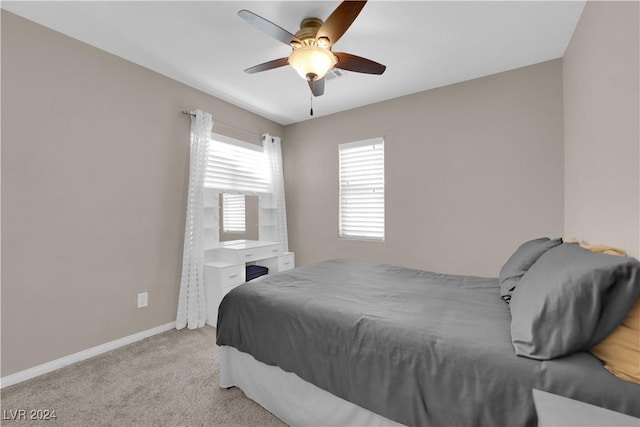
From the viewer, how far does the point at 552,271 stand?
1133 millimetres

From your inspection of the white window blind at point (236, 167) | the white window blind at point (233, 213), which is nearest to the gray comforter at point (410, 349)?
the white window blind at point (233, 213)

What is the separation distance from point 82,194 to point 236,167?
1.67 meters

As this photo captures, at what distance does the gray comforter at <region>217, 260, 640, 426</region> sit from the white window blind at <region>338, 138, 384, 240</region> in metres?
1.70

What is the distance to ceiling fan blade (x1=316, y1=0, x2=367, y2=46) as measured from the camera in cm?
153

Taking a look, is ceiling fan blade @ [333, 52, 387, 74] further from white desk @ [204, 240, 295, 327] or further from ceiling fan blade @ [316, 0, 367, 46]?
white desk @ [204, 240, 295, 327]

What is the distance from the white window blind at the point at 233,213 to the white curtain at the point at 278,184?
0.54 meters

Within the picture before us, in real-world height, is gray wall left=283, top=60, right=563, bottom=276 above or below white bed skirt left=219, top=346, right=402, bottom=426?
above

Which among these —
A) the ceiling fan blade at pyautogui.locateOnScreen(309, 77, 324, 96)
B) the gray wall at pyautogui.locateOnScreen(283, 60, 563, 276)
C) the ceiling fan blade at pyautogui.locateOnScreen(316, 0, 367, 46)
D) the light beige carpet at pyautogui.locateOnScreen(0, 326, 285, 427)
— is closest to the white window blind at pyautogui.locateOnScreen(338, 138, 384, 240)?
the gray wall at pyautogui.locateOnScreen(283, 60, 563, 276)

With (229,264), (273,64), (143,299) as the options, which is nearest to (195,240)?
(229,264)

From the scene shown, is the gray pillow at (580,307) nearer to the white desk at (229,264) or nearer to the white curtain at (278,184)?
the white desk at (229,264)

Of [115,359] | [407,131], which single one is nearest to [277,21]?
[407,131]

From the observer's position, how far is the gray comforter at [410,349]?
93 cm

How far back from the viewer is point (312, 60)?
73.4 inches

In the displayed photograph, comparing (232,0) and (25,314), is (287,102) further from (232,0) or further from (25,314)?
(25,314)
